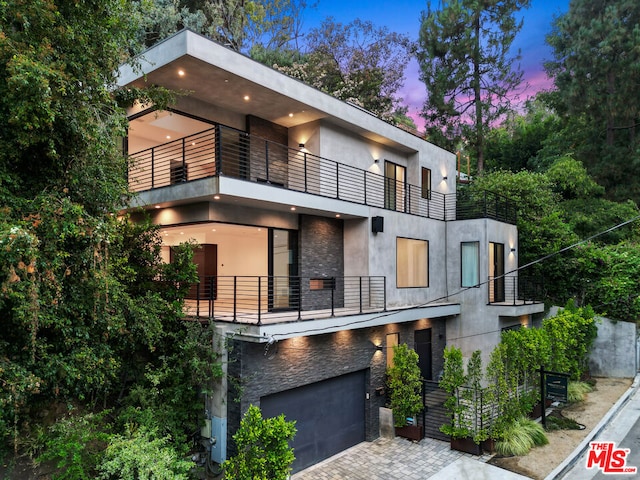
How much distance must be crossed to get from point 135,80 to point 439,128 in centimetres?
2272

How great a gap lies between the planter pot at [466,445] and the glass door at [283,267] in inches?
208

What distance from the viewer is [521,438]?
9922mm

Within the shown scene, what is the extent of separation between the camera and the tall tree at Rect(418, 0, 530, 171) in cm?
2628

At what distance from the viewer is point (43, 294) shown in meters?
6.09

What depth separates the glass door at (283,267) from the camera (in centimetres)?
1091

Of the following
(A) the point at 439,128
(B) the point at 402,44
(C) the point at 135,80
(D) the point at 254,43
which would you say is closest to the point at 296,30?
(D) the point at 254,43

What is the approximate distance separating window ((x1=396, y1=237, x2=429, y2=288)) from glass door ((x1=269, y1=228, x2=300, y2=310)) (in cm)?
396

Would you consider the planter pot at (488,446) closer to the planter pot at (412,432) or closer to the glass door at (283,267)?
the planter pot at (412,432)

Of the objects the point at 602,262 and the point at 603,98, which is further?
the point at 603,98

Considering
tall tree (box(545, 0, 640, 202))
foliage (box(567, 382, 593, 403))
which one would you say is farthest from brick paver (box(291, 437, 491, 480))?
tall tree (box(545, 0, 640, 202))

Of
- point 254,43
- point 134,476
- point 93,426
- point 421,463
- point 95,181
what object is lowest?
point 421,463

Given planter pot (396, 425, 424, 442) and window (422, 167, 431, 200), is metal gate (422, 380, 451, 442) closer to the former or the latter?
planter pot (396, 425, 424, 442)

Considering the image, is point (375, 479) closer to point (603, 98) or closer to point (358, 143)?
point (358, 143)

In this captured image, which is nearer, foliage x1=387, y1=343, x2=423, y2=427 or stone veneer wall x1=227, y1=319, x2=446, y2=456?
stone veneer wall x1=227, y1=319, x2=446, y2=456
